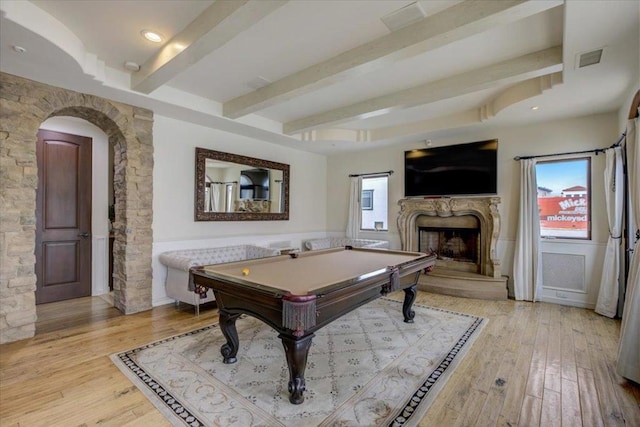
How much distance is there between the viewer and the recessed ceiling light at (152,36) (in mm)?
2812

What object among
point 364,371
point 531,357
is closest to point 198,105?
point 364,371

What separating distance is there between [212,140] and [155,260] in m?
2.12

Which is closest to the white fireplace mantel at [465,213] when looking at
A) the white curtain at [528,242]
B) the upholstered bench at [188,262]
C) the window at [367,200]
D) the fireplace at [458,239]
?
the fireplace at [458,239]

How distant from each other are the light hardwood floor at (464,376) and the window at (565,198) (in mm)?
1315

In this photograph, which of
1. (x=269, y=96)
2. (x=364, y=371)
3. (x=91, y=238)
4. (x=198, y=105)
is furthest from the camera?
(x=91, y=238)

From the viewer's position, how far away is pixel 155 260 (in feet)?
14.3

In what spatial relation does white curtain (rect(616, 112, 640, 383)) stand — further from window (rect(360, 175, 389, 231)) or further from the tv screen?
window (rect(360, 175, 389, 231))

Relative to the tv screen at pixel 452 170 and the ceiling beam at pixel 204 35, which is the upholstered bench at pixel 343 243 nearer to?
the tv screen at pixel 452 170

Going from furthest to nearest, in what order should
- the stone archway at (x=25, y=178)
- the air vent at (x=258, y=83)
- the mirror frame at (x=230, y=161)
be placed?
the mirror frame at (x=230, y=161) < the air vent at (x=258, y=83) < the stone archway at (x=25, y=178)

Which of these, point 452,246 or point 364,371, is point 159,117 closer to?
point 364,371

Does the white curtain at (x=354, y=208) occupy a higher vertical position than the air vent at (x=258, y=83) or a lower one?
lower

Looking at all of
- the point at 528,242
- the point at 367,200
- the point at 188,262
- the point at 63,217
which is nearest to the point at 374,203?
the point at 367,200

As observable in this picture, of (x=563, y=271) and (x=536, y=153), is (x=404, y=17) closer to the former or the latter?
(x=536, y=153)

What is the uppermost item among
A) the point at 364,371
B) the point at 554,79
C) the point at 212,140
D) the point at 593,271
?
the point at 554,79
